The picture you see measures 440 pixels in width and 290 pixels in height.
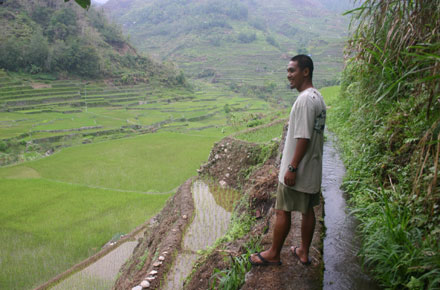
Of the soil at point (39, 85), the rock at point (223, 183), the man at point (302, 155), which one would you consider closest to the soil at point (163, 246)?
the rock at point (223, 183)

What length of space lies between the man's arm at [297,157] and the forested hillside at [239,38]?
1134 inches

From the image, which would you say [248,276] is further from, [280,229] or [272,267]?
[280,229]

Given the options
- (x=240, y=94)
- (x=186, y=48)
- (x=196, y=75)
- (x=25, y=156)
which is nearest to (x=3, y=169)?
(x=25, y=156)

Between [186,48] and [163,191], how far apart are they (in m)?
64.2

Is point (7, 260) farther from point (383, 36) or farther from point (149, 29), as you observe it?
point (149, 29)

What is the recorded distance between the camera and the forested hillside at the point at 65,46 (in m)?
28.9

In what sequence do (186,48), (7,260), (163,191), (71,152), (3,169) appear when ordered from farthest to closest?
(186,48), (71,152), (3,169), (163,191), (7,260)

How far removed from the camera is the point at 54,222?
7.56m

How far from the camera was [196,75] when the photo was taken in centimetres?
5241

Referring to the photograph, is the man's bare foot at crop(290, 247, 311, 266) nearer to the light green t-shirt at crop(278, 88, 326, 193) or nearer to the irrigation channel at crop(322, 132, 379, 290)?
the irrigation channel at crop(322, 132, 379, 290)

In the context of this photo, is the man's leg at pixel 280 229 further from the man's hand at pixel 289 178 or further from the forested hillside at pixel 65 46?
the forested hillside at pixel 65 46

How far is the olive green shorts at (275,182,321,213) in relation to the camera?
1.83 metres

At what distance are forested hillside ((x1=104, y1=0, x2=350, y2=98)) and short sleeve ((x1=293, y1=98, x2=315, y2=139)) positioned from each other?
94.3ft

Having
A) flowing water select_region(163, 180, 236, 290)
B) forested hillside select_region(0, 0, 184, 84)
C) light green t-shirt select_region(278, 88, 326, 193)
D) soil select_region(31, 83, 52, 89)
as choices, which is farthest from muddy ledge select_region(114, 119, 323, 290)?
forested hillside select_region(0, 0, 184, 84)
